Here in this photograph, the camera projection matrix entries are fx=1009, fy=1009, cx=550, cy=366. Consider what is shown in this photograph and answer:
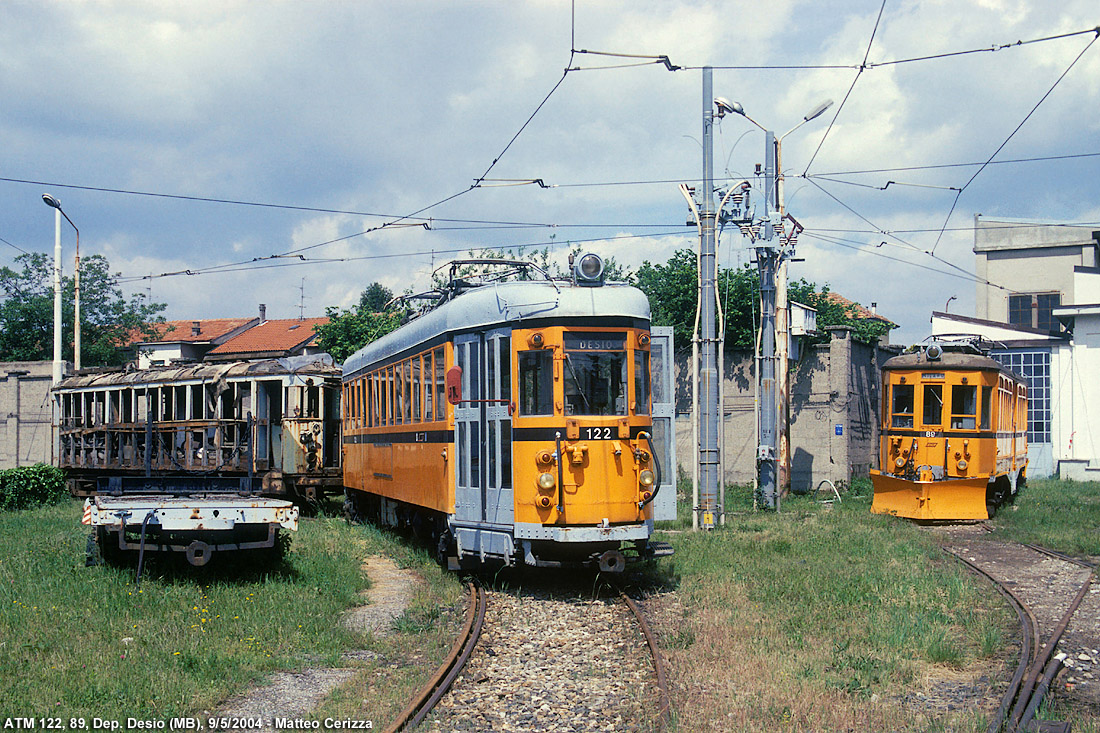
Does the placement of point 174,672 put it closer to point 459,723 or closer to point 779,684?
point 459,723

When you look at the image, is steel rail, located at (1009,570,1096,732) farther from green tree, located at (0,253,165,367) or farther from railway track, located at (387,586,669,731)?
green tree, located at (0,253,165,367)

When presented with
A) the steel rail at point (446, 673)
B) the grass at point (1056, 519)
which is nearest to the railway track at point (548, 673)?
the steel rail at point (446, 673)

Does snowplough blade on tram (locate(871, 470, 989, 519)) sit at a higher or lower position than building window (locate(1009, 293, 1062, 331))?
lower

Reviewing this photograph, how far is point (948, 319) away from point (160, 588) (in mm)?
28200

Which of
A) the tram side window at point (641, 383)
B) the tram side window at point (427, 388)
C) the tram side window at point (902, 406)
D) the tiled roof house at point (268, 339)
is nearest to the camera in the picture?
the tram side window at point (641, 383)

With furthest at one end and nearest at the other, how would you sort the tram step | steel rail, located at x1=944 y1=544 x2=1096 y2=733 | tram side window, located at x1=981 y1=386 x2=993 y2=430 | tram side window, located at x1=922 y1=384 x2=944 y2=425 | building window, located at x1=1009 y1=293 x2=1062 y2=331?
building window, located at x1=1009 y1=293 x2=1062 y2=331, tram side window, located at x1=922 y1=384 x2=944 y2=425, tram side window, located at x1=981 y1=386 x2=993 y2=430, the tram step, steel rail, located at x1=944 y1=544 x2=1096 y2=733

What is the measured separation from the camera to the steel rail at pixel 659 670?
6195 millimetres

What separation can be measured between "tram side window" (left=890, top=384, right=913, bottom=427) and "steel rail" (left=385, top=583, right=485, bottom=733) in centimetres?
1082

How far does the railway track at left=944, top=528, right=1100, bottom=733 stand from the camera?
6.48m

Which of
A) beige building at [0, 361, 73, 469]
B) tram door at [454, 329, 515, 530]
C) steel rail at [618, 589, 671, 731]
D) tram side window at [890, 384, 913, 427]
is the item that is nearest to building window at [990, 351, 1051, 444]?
tram side window at [890, 384, 913, 427]

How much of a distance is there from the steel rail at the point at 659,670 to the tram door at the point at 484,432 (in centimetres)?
172

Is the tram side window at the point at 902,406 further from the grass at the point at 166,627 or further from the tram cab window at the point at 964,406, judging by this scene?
the grass at the point at 166,627

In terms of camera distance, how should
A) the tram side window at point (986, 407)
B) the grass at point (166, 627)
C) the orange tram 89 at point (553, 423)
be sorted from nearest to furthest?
the grass at point (166, 627)
the orange tram 89 at point (553, 423)
the tram side window at point (986, 407)

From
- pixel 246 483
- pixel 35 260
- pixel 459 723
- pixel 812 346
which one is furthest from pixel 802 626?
pixel 35 260
